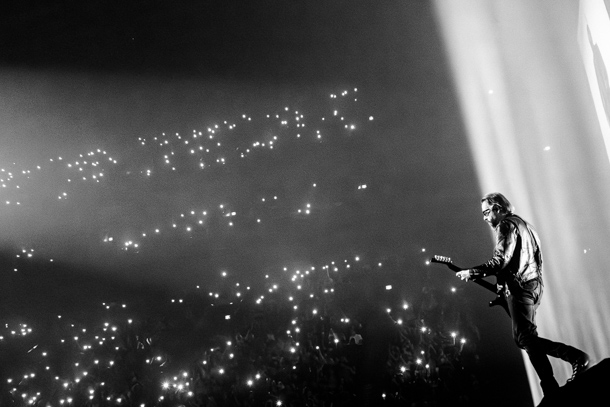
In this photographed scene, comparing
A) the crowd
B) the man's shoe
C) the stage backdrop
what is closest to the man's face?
the man's shoe

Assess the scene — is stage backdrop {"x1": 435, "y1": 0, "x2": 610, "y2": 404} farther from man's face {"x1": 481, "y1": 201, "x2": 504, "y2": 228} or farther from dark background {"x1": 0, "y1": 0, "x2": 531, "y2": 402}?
man's face {"x1": 481, "y1": 201, "x2": 504, "y2": 228}

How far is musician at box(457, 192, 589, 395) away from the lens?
3436 millimetres

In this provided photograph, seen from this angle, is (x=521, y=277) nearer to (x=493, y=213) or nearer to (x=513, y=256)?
(x=513, y=256)

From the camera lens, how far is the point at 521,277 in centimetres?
358

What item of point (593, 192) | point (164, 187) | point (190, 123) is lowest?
point (593, 192)

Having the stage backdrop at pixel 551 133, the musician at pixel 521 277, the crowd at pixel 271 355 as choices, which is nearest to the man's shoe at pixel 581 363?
the musician at pixel 521 277

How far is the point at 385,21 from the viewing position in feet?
35.5

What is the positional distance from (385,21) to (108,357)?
A: 1223 centimetres

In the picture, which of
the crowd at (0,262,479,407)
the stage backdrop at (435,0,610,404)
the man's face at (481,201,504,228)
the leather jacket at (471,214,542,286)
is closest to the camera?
the leather jacket at (471,214,542,286)

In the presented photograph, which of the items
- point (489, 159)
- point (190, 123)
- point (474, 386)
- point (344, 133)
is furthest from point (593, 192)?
point (190, 123)

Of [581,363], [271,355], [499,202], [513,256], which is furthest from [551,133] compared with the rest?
[271,355]

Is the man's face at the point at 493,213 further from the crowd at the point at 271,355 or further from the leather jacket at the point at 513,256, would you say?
the crowd at the point at 271,355

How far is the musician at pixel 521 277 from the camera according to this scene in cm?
344

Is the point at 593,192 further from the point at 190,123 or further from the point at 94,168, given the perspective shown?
the point at 94,168
